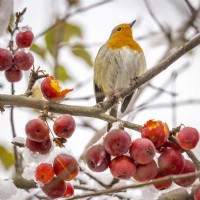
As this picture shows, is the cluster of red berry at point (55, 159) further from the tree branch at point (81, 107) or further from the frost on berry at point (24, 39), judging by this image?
the frost on berry at point (24, 39)

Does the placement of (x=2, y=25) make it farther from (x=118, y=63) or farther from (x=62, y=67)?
(x=118, y=63)

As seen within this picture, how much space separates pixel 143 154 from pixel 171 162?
0.10 m

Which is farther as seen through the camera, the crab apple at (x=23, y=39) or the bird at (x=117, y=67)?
the bird at (x=117, y=67)

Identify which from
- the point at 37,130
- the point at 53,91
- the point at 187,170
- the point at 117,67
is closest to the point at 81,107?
the point at 53,91

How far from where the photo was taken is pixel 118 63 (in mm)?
3623

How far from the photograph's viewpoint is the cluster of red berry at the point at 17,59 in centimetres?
173

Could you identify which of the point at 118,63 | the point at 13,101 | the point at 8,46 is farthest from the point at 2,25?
the point at 118,63

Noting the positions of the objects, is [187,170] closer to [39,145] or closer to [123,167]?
[123,167]

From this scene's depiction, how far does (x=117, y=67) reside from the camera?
143 inches

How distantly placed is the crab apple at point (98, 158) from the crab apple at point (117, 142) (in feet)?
0.07

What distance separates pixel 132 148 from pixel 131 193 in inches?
41.8

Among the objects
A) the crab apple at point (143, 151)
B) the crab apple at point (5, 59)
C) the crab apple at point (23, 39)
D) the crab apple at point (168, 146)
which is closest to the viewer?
the crab apple at point (143, 151)

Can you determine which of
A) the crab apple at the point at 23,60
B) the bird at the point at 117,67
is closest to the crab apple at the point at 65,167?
the crab apple at the point at 23,60

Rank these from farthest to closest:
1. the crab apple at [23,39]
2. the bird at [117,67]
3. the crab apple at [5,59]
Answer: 1. the bird at [117,67]
2. the crab apple at [23,39]
3. the crab apple at [5,59]
